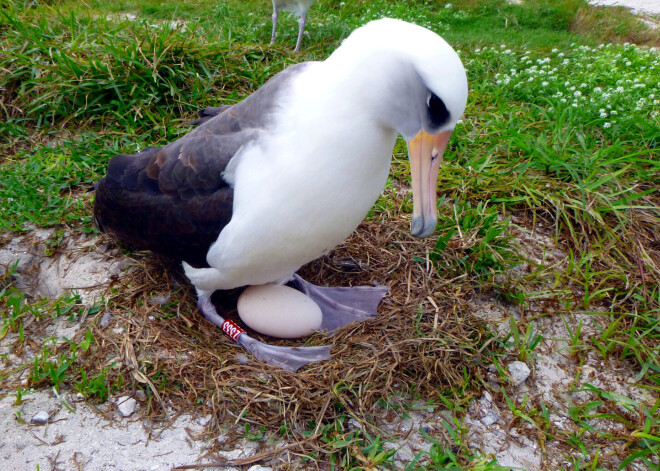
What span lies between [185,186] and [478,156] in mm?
2256

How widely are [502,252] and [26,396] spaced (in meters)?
2.58

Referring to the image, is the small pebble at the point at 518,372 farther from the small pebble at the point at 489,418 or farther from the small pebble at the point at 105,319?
the small pebble at the point at 105,319

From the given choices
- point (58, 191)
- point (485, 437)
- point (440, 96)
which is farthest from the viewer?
point (58, 191)

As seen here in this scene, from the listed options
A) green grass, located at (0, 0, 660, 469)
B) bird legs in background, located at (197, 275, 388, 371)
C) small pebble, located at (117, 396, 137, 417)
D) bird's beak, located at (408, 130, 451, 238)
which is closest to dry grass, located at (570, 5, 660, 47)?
green grass, located at (0, 0, 660, 469)

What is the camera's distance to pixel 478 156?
13.4 ft

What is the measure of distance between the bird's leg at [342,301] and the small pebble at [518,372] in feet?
2.46

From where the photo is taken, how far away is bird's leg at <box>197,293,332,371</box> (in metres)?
2.80

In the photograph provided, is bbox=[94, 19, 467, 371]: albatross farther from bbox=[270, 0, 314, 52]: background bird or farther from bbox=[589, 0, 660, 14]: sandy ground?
bbox=[589, 0, 660, 14]: sandy ground

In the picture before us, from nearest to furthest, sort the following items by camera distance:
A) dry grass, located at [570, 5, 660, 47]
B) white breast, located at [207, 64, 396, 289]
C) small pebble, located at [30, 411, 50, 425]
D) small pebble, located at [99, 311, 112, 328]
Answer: white breast, located at [207, 64, 396, 289] < small pebble, located at [30, 411, 50, 425] < small pebble, located at [99, 311, 112, 328] < dry grass, located at [570, 5, 660, 47]

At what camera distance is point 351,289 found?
327cm

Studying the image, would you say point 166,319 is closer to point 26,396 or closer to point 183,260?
point 183,260

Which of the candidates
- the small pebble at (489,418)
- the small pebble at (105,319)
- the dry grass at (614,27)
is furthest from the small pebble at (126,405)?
the dry grass at (614,27)

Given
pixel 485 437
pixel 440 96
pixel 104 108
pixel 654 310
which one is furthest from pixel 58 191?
pixel 654 310

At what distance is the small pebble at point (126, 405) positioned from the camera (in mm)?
2521
